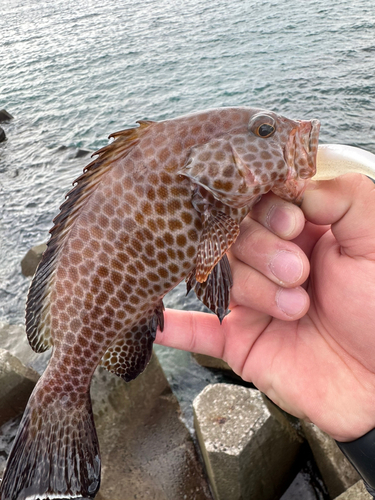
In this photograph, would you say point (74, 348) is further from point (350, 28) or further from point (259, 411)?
point (350, 28)

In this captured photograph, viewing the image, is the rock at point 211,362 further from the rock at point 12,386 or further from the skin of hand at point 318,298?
the skin of hand at point 318,298

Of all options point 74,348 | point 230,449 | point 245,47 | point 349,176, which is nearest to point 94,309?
point 74,348

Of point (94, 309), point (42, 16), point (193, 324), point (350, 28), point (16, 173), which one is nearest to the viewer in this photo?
point (94, 309)

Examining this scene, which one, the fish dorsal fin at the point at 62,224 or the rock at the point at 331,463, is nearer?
the fish dorsal fin at the point at 62,224

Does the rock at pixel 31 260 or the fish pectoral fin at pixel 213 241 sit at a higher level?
the fish pectoral fin at pixel 213 241

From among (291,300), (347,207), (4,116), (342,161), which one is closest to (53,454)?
(291,300)

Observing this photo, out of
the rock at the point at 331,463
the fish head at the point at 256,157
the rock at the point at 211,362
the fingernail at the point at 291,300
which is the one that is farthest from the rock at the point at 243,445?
the fish head at the point at 256,157
